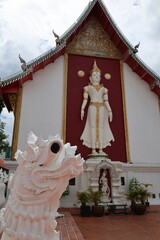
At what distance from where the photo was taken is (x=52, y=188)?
1.46 m

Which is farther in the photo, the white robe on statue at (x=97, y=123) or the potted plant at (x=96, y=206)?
the white robe on statue at (x=97, y=123)

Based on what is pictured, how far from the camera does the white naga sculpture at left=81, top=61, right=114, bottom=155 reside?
287 inches

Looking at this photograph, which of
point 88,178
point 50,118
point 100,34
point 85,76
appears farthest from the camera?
point 100,34

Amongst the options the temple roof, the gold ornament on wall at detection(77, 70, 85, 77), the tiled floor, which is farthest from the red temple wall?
the tiled floor

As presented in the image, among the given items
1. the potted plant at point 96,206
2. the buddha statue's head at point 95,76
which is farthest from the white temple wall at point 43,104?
the potted plant at point 96,206

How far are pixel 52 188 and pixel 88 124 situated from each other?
6.09 m

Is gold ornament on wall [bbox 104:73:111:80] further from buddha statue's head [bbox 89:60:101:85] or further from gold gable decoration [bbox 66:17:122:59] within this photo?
gold gable decoration [bbox 66:17:122:59]

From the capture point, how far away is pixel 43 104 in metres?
7.43

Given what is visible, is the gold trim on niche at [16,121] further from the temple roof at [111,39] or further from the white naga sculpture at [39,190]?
the white naga sculpture at [39,190]

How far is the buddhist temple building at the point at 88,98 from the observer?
22.1ft

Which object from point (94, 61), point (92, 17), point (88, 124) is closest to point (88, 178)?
point (88, 124)

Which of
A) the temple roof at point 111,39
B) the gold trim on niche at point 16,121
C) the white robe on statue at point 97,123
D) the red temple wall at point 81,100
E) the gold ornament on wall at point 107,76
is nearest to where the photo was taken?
the gold trim on niche at point 16,121

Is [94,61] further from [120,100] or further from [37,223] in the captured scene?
[37,223]

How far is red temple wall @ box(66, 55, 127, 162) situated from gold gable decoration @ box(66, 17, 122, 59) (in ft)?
0.88
